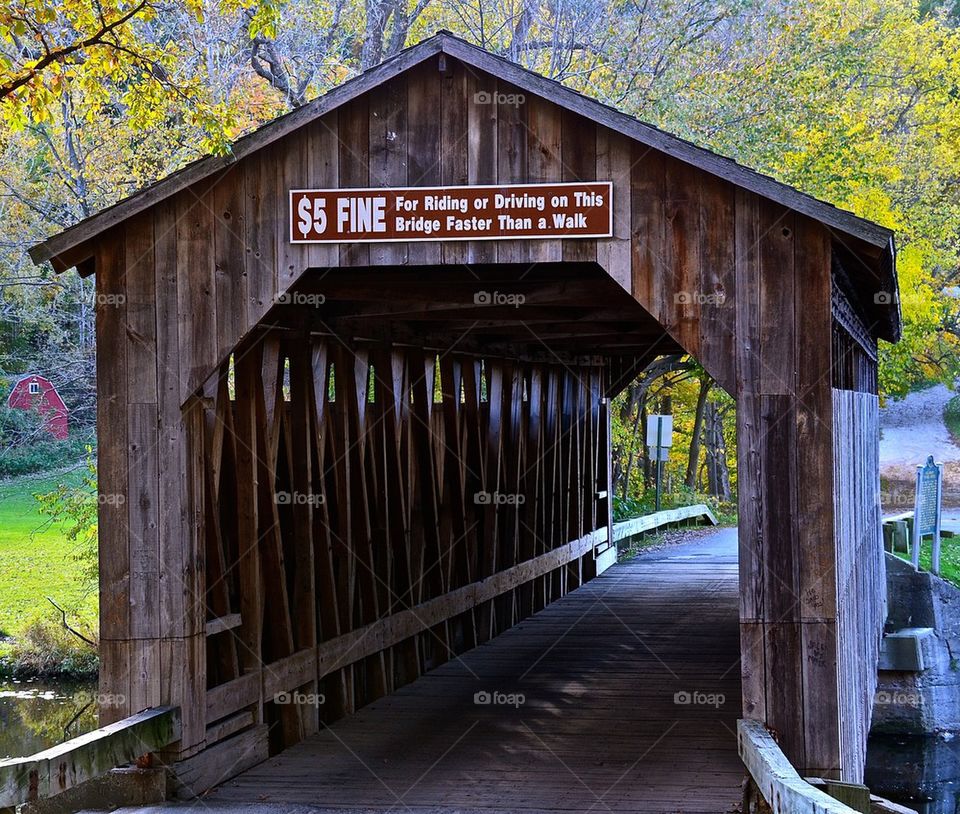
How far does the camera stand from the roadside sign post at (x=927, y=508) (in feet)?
55.2

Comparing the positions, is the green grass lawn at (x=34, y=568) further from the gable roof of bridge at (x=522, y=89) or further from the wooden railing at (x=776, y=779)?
the wooden railing at (x=776, y=779)

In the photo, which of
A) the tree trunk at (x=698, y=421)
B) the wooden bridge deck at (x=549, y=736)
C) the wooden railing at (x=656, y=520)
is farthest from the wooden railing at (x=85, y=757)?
the tree trunk at (x=698, y=421)

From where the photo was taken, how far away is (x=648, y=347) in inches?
603

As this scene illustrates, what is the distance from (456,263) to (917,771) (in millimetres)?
10094

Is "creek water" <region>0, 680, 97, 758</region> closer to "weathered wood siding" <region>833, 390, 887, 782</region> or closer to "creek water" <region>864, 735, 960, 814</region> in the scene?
"weathered wood siding" <region>833, 390, 887, 782</region>

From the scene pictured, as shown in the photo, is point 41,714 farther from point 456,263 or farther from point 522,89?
point 522,89

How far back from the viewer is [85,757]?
235 inches

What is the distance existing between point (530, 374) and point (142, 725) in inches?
317

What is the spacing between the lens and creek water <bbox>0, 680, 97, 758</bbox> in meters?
13.3

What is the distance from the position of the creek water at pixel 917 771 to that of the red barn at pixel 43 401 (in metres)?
11.0

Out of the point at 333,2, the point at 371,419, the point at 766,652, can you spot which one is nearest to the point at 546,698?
the point at 371,419

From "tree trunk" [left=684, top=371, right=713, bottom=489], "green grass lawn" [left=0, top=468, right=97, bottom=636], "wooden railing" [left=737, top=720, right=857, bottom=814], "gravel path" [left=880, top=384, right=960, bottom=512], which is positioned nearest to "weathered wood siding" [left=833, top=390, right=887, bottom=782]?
"wooden railing" [left=737, top=720, right=857, bottom=814]

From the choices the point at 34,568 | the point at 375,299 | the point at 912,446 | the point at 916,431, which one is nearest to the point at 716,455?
the point at 912,446

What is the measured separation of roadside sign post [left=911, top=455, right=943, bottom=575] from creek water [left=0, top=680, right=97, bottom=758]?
33.5ft
